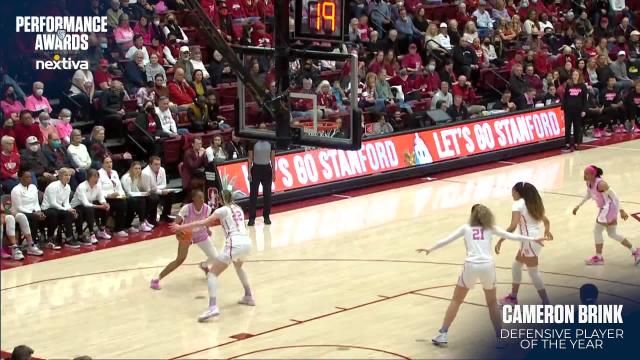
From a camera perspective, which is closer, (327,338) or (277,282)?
(327,338)

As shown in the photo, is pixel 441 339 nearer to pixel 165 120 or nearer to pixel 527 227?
pixel 527 227

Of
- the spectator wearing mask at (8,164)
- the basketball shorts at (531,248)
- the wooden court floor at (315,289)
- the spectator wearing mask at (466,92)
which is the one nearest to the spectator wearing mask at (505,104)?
the spectator wearing mask at (466,92)

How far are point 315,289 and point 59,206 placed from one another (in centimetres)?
522

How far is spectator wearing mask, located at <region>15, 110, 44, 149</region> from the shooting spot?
22.5m

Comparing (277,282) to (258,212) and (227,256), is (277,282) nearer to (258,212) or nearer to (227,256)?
(227,256)

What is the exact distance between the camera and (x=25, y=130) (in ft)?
73.9

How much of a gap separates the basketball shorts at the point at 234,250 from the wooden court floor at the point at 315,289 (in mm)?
826

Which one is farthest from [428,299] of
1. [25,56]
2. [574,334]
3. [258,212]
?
[25,56]

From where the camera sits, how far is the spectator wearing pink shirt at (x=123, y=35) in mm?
26734

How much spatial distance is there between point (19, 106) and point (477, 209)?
11.3 metres

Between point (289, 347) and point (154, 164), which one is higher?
point (154, 164)

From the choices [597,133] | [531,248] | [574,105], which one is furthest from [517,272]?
[597,133]

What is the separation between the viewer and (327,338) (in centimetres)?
1597

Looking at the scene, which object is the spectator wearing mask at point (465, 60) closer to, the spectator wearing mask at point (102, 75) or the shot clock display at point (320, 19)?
the spectator wearing mask at point (102, 75)
